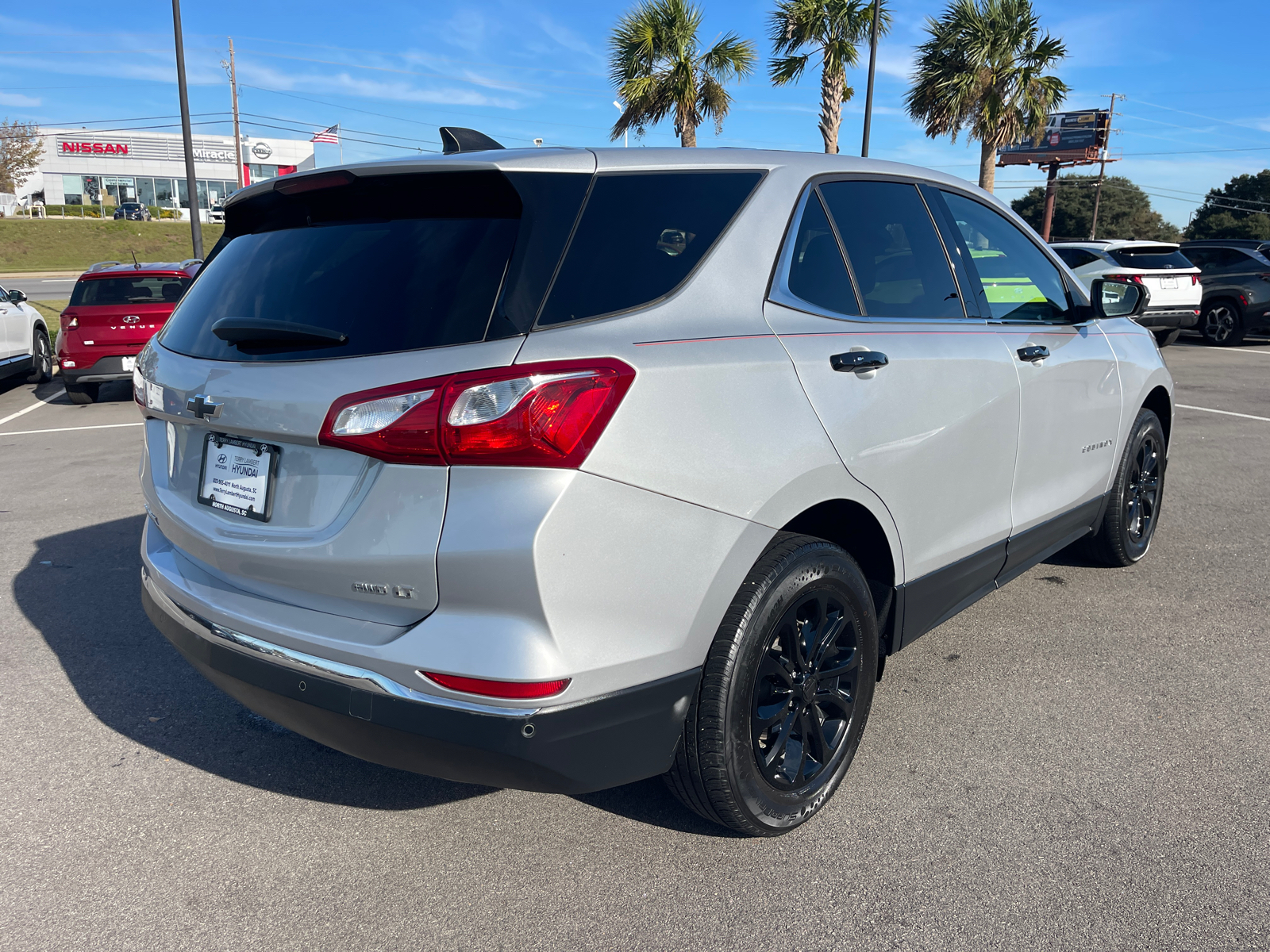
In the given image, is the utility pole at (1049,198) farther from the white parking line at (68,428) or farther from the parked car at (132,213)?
the parked car at (132,213)

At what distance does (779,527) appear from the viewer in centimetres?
236

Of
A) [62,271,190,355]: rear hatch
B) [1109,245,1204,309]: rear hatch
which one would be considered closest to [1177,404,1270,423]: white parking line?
[1109,245,1204,309]: rear hatch

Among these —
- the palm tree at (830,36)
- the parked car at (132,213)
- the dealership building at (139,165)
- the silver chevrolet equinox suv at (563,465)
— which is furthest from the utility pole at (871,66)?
the dealership building at (139,165)

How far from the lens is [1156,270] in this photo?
49.2ft

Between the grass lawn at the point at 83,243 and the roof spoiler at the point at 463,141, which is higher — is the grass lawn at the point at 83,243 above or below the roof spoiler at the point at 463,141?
below

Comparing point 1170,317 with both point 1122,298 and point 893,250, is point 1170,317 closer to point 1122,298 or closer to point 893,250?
point 1122,298

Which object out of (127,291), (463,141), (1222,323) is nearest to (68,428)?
(127,291)

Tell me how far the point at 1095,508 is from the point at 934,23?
22.6 m

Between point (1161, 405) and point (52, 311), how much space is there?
2227 cm

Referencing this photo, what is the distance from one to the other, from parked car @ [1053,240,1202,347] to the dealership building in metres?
81.2

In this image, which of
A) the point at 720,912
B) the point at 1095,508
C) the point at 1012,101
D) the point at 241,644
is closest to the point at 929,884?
the point at 720,912

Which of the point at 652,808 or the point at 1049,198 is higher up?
the point at 1049,198

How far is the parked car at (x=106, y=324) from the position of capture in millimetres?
10359

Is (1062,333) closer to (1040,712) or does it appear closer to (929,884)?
(1040,712)
